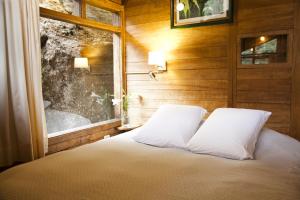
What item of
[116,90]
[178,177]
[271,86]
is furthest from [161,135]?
[116,90]

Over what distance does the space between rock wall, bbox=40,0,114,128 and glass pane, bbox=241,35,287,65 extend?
66.0 inches

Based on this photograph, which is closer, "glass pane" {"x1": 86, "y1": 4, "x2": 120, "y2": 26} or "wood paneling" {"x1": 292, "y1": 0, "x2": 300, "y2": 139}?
"wood paneling" {"x1": 292, "y1": 0, "x2": 300, "y2": 139}

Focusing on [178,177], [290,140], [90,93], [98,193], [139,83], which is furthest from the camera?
[139,83]

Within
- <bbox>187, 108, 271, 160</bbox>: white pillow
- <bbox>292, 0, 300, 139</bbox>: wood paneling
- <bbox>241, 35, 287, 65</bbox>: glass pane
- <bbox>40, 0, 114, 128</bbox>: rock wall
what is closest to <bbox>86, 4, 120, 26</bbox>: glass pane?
<bbox>40, 0, 114, 128</bbox>: rock wall

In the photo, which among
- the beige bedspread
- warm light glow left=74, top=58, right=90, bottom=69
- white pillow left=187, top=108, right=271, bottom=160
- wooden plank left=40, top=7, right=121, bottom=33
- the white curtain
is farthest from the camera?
warm light glow left=74, top=58, right=90, bottom=69

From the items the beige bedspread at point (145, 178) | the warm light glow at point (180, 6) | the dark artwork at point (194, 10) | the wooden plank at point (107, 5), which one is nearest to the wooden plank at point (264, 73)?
the dark artwork at point (194, 10)

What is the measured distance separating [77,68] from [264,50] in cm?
200

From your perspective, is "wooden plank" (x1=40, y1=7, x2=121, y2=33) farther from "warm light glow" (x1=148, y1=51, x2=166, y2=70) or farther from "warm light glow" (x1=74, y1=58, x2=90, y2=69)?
"warm light glow" (x1=148, y1=51, x2=166, y2=70)

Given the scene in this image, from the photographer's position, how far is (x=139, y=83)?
3.37 meters

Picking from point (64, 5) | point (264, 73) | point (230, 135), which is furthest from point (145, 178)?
point (64, 5)

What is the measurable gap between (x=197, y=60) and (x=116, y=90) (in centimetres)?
117

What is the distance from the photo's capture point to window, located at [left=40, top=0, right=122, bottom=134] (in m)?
2.65

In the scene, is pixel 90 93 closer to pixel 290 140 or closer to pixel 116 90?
pixel 116 90

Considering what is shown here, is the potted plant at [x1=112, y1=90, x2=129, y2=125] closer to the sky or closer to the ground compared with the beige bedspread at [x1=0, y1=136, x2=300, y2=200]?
closer to the sky
